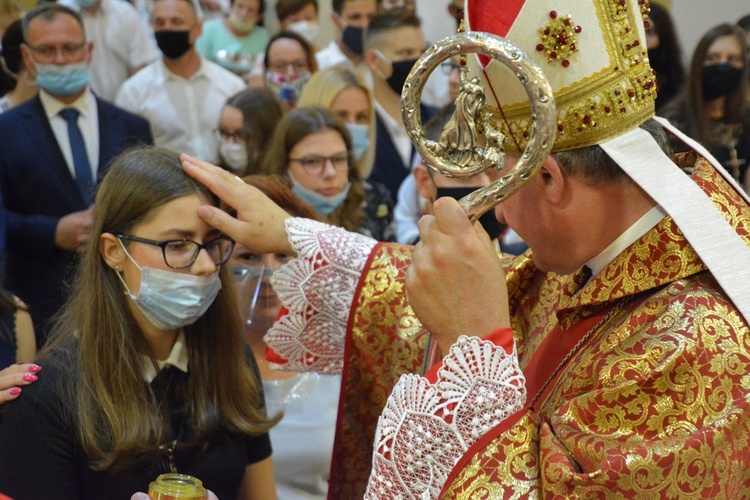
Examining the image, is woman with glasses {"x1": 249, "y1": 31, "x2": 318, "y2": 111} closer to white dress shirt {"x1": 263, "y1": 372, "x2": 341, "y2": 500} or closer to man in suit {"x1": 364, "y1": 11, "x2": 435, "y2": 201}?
man in suit {"x1": 364, "y1": 11, "x2": 435, "y2": 201}

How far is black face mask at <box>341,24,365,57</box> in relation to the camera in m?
7.60

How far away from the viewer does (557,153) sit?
6.55 feet

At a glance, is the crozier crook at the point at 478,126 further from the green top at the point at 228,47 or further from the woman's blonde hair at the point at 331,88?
Result: the green top at the point at 228,47

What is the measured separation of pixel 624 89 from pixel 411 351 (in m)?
0.93

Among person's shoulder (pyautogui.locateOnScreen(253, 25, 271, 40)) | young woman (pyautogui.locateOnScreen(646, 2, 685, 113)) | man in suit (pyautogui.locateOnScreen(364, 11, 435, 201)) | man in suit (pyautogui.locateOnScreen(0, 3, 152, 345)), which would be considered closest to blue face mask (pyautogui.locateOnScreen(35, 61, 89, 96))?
man in suit (pyautogui.locateOnScreen(0, 3, 152, 345))

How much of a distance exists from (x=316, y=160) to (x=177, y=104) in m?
1.75

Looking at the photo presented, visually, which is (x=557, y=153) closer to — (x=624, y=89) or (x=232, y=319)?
(x=624, y=89)

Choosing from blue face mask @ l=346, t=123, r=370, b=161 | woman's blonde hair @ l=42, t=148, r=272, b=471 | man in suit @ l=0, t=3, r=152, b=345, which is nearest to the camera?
woman's blonde hair @ l=42, t=148, r=272, b=471

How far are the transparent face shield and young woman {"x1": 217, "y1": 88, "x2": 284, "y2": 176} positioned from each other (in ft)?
4.84

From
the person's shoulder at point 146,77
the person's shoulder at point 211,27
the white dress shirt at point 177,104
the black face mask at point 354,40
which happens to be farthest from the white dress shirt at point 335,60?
the person's shoulder at point 146,77

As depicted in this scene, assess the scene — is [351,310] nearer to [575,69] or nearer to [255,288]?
[575,69]

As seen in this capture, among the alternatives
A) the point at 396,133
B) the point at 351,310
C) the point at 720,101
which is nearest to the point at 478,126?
the point at 351,310

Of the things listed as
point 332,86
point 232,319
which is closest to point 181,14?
point 332,86

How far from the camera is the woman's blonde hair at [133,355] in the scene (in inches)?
103
